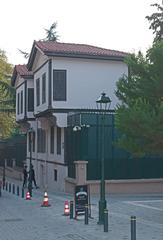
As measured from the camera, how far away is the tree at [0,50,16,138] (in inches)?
2122

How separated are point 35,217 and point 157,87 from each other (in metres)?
6.58

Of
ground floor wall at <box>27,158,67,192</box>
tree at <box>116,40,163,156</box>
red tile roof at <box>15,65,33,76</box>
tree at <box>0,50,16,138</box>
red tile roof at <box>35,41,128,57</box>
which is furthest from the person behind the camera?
tree at <box>0,50,16,138</box>

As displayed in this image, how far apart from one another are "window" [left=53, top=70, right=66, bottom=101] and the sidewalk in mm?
9050

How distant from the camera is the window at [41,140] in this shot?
38688 mm

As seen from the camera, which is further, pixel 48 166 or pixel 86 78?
pixel 48 166

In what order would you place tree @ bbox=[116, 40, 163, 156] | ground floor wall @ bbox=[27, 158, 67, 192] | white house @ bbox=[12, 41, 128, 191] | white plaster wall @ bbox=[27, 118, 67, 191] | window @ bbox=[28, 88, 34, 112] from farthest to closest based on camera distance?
window @ bbox=[28, 88, 34, 112], white plaster wall @ bbox=[27, 118, 67, 191], ground floor wall @ bbox=[27, 158, 67, 192], white house @ bbox=[12, 41, 128, 191], tree @ bbox=[116, 40, 163, 156]

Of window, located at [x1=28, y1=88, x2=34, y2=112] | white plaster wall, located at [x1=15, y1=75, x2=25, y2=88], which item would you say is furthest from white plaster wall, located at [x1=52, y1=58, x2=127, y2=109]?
white plaster wall, located at [x1=15, y1=75, x2=25, y2=88]

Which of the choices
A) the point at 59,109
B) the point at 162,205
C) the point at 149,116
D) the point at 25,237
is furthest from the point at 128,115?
the point at 59,109

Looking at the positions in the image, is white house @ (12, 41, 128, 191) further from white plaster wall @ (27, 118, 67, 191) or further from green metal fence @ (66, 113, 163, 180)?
green metal fence @ (66, 113, 163, 180)

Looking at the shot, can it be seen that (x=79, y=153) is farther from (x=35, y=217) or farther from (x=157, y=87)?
(x=157, y=87)

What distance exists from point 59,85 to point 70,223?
1578 cm

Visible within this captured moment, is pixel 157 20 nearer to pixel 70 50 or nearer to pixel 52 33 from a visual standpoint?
pixel 70 50

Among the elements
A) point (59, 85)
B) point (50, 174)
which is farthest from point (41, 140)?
point (59, 85)

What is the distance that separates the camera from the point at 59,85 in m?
31.3
